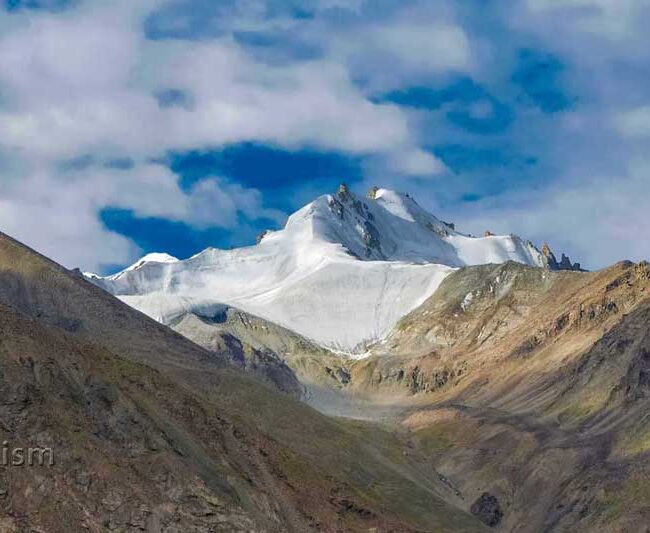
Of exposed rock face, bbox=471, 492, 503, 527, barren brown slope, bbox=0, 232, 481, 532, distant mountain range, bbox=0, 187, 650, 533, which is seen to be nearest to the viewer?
barren brown slope, bbox=0, 232, 481, 532

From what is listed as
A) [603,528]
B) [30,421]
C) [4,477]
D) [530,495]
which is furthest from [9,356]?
[530,495]

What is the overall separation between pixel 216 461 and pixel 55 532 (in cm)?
3068

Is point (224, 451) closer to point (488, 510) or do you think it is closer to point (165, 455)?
point (165, 455)

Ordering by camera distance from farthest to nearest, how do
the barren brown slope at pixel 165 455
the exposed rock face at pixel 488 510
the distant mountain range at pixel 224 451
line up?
the exposed rock face at pixel 488 510 → the distant mountain range at pixel 224 451 → the barren brown slope at pixel 165 455

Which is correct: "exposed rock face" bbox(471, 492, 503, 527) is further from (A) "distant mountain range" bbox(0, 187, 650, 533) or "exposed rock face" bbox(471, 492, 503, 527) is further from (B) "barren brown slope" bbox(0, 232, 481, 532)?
(B) "barren brown slope" bbox(0, 232, 481, 532)

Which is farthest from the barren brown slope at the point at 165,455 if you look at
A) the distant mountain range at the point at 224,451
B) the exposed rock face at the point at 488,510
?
the exposed rock face at the point at 488,510

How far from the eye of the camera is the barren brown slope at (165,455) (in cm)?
8744

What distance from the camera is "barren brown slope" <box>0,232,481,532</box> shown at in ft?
287

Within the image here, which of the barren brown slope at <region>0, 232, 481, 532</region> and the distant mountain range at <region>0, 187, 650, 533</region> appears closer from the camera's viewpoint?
the barren brown slope at <region>0, 232, 481, 532</region>

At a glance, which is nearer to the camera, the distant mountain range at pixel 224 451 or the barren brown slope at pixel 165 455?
the barren brown slope at pixel 165 455

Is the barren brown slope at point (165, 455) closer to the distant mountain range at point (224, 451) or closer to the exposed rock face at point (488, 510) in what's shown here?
the distant mountain range at point (224, 451)

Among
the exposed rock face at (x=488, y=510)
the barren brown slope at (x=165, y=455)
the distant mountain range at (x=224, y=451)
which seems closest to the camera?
the barren brown slope at (x=165, y=455)

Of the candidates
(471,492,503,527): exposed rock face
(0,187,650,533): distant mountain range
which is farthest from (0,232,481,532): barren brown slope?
(471,492,503,527): exposed rock face

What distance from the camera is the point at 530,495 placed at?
168m
